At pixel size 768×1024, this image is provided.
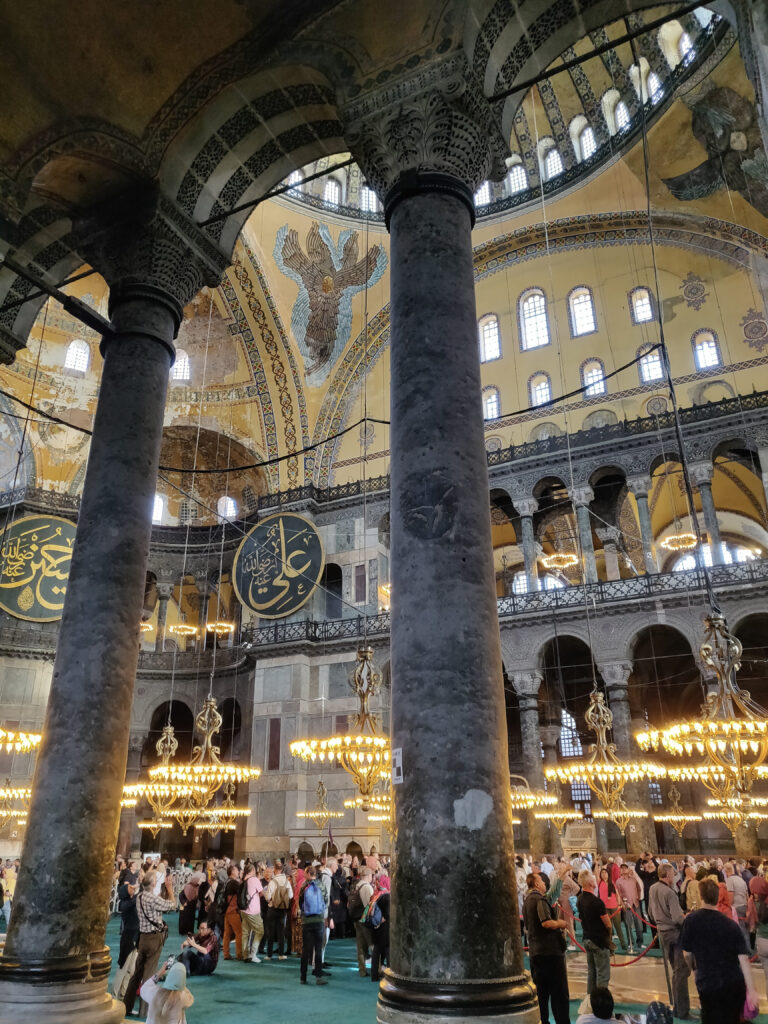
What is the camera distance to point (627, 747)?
42.7ft

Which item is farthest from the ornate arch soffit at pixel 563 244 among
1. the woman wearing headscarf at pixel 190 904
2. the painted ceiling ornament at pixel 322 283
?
the woman wearing headscarf at pixel 190 904

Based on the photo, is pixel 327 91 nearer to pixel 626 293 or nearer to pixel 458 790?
pixel 458 790

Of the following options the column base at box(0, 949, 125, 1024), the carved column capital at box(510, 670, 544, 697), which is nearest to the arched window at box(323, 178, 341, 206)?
the carved column capital at box(510, 670, 544, 697)

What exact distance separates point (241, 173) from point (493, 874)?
15.8 feet

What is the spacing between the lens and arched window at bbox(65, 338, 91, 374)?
17519mm

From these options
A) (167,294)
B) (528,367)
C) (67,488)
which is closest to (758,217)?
(528,367)

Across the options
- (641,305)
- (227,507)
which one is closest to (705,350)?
(641,305)

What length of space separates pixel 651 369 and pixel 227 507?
10.8 meters

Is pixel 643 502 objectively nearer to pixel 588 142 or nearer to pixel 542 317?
pixel 542 317

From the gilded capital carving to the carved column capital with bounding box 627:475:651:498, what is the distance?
11260mm

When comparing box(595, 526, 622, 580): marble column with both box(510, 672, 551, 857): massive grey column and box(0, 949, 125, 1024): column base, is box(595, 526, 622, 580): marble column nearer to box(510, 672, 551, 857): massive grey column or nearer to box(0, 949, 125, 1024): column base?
box(510, 672, 551, 857): massive grey column

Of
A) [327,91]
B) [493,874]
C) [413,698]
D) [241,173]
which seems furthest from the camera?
[241,173]

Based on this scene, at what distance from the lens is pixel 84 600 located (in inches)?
162

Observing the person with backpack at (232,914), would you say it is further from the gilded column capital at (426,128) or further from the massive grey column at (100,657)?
the gilded column capital at (426,128)
